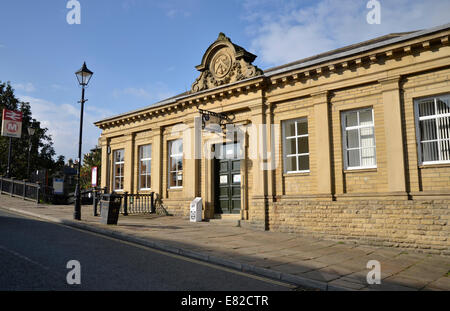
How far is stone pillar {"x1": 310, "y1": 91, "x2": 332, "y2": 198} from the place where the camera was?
10.7 meters

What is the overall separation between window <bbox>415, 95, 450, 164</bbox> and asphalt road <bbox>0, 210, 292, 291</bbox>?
6.50 metres

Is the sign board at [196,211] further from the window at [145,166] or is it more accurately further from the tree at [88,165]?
the tree at [88,165]

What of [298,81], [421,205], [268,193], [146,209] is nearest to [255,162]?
[268,193]

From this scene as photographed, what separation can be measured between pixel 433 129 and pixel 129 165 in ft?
45.7

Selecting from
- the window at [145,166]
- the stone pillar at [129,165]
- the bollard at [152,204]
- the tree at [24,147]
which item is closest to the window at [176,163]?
the bollard at [152,204]

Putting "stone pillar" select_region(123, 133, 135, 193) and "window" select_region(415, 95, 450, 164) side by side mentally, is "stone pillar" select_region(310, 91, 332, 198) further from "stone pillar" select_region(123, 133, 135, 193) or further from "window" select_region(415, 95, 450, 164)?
"stone pillar" select_region(123, 133, 135, 193)

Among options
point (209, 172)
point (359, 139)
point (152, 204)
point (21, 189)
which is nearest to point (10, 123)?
point (21, 189)

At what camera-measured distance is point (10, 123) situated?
82.7 ft

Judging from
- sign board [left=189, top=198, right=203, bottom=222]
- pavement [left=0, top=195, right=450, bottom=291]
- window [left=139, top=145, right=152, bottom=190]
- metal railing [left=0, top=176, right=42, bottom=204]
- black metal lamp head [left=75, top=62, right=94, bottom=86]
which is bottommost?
pavement [left=0, top=195, right=450, bottom=291]

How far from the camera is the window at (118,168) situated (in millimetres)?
18656

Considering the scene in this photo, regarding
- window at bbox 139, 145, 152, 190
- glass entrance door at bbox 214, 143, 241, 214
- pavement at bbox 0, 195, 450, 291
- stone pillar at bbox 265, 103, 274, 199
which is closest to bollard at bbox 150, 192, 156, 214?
window at bbox 139, 145, 152, 190

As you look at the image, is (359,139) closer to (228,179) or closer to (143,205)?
(228,179)

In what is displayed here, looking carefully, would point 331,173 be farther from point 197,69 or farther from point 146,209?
point 146,209

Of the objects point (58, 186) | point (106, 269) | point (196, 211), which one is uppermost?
point (58, 186)
